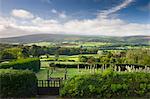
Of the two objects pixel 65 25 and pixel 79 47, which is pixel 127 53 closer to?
pixel 79 47

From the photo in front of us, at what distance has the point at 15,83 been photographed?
9641mm

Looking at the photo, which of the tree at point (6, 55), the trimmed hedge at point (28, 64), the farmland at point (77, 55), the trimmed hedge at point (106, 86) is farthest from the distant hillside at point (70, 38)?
the trimmed hedge at point (106, 86)

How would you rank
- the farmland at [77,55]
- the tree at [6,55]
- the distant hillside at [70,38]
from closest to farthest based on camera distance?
the tree at [6,55]
the distant hillside at [70,38]
the farmland at [77,55]

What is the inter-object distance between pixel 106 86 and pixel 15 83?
245 cm

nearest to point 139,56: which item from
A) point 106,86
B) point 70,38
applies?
point 70,38

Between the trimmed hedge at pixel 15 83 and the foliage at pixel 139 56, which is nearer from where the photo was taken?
the trimmed hedge at pixel 15 83

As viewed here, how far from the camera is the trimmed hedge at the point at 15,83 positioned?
378 inches

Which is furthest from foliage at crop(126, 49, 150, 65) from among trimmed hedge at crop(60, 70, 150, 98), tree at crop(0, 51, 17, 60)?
trimmed hedge at crop(60, 70, 150, 98)

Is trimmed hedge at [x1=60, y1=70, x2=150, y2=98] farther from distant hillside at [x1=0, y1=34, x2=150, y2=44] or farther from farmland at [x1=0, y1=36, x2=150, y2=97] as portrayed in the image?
distant hillside at [x1=0, y1=34, x2=150, y2=44]

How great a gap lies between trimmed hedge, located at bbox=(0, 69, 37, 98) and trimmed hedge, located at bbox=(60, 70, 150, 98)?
98cm

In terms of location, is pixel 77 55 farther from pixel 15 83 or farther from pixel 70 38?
pixel 15 83

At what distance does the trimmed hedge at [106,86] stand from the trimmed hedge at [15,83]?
3.21ft

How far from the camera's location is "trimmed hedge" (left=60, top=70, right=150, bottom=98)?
31.8 feet

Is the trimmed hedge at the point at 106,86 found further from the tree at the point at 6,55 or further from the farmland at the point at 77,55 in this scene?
the tree at the point at 6,55
